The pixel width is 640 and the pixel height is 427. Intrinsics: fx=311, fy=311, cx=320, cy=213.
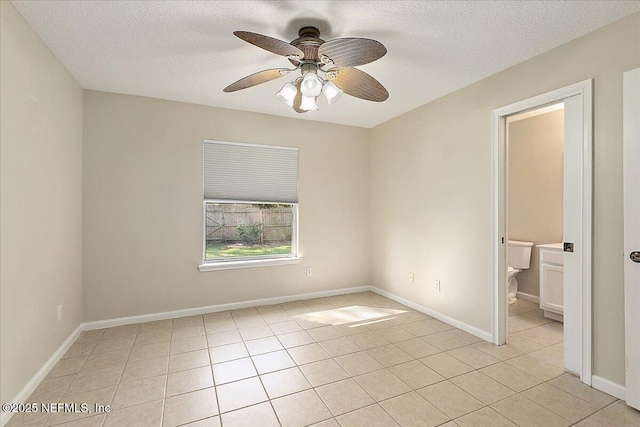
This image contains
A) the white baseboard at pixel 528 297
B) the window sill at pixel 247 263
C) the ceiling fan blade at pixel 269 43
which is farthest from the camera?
the white baseboard at pixel 528 297

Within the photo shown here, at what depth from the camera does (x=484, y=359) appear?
103 inches

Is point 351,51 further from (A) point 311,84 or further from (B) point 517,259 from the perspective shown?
(B) point 517,259

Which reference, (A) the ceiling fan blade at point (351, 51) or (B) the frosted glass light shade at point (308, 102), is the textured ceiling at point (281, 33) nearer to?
(A) the ceiling fan blade at point (351, 51)

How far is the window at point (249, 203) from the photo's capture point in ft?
12.6

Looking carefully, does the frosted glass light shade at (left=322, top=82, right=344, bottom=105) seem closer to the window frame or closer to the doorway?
the window frame

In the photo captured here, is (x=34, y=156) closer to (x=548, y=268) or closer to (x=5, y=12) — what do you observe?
(x=5, y=12)

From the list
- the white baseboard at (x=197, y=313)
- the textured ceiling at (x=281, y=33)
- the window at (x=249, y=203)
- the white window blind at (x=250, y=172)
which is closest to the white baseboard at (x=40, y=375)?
the white baseboard at (x=197, y=313)

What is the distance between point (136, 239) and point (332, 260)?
2492 millimetres

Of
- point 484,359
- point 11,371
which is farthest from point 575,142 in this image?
point 11,371

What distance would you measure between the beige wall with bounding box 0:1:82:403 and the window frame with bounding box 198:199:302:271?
1.24 metres

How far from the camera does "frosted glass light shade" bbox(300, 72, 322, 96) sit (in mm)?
2148

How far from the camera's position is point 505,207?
115 inches

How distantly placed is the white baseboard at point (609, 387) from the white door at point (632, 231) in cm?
7

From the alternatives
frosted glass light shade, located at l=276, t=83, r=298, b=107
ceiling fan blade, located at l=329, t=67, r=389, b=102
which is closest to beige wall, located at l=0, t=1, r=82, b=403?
frosted glass light shade, located at l=276, t=83, r=298, b=107
